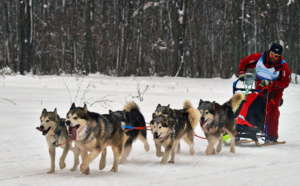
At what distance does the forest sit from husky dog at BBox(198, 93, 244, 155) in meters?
14.0

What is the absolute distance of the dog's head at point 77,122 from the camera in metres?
4.36

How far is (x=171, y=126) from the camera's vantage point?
5430mm

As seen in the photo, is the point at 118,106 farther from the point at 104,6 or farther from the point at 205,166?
the point at 104,6

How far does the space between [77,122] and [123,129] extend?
896 millimetres

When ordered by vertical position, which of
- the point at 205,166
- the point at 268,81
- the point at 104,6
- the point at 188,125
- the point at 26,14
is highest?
the point at 104,6

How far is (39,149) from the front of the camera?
5.97 m

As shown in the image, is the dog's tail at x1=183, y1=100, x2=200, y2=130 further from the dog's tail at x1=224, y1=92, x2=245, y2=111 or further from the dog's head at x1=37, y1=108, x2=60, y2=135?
the dog's head at x1=37, y1=108, x2=60, y2=135

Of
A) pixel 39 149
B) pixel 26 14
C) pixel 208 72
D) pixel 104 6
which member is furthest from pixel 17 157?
pixel 104 6

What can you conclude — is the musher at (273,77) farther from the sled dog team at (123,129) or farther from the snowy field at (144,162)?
the sled dog team at (123,129)

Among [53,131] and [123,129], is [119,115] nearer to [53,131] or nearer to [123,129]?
[123,129]

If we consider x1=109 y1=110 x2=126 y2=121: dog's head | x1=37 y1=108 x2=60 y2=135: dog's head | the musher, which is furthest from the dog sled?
x1=37 y1=108 x2=60 y2=135: dog's head

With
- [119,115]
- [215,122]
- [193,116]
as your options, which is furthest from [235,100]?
[119,115]

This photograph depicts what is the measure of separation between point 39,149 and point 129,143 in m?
1.50

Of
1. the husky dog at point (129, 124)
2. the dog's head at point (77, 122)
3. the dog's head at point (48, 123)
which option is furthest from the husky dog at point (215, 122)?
the dog's head at point (48, 123)
